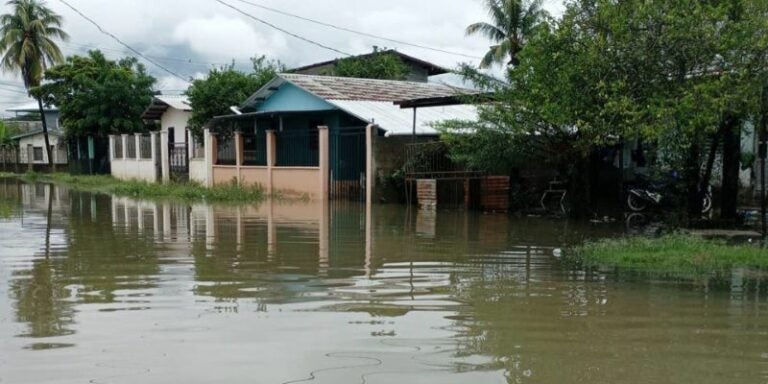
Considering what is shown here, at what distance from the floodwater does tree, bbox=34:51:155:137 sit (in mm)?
25325

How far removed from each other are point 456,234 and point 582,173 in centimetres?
373

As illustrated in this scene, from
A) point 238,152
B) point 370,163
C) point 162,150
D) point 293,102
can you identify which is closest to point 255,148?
point 238,152

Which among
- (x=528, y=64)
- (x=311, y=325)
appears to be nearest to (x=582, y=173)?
(x=528, y=64)

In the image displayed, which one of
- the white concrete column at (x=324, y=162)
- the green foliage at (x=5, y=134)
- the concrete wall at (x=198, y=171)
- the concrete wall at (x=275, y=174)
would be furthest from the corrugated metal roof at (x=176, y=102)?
the green foliage at (x=5, y=134)

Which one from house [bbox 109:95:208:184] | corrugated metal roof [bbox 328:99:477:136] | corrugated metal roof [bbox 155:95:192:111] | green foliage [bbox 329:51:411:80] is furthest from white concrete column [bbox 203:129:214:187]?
green foliage [bbox 329:51:411:80]

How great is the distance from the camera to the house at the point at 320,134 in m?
21.1

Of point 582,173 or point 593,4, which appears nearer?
point 593,4

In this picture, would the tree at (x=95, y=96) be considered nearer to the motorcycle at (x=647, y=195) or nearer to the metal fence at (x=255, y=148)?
the metal fence at (x=255, y=148)

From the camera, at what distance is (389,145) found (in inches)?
826

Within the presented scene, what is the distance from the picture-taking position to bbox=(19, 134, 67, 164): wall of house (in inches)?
1829

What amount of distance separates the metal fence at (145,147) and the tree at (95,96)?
186 inches

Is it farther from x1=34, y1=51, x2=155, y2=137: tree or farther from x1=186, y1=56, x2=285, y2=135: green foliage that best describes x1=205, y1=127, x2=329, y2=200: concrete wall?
x1=34, y1=51, x2=155, y2=137: tree

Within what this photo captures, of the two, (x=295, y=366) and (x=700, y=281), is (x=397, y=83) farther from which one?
(x=295, y=366)

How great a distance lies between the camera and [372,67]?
3309 centimetres
